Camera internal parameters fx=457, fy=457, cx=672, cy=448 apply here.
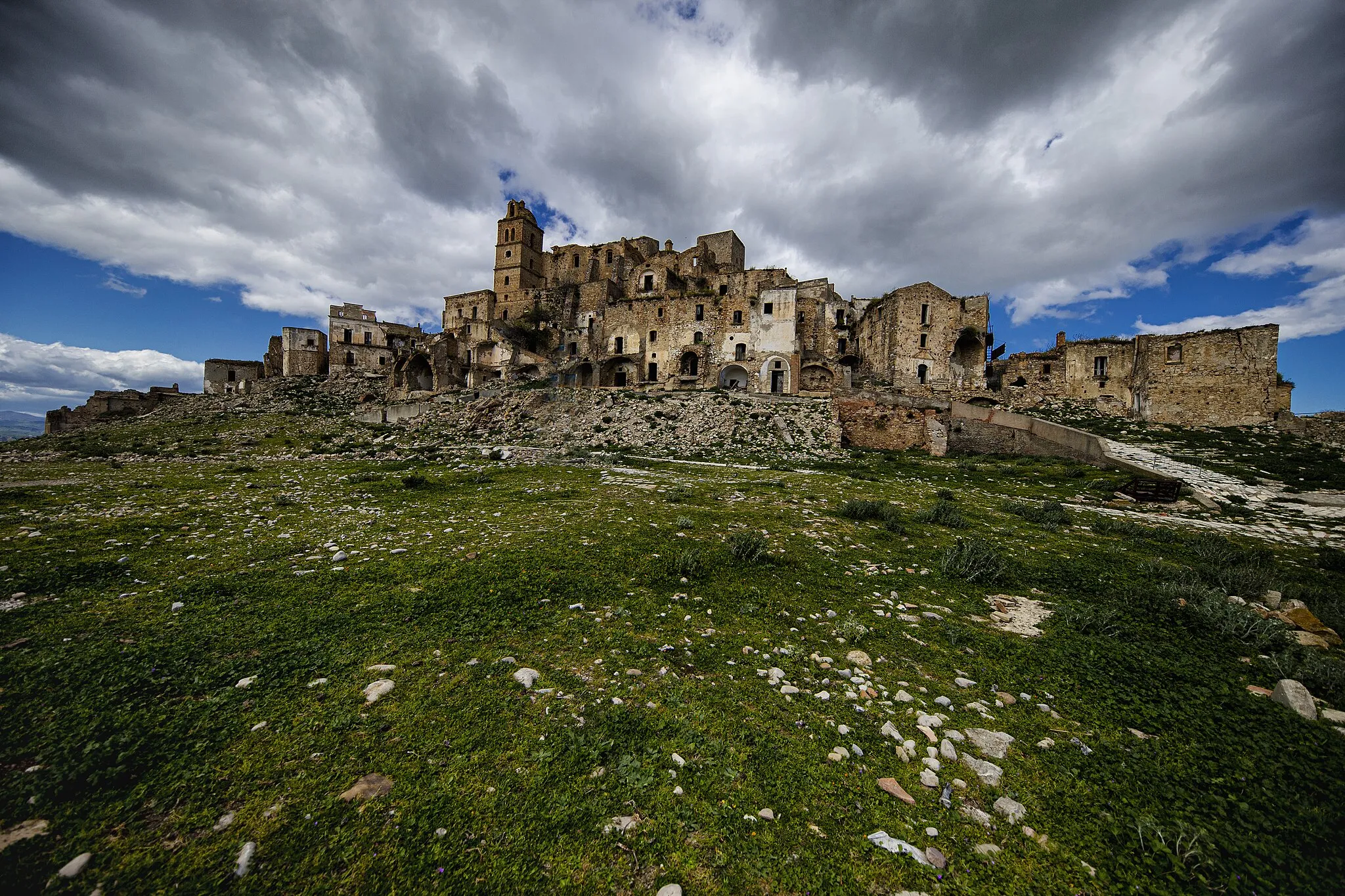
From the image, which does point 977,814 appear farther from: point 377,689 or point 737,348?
point 737,348

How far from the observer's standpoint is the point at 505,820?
2.73 meters

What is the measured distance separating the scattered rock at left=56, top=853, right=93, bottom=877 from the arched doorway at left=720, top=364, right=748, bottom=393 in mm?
42410

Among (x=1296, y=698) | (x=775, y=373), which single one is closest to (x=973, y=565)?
(x=1296, y=698)

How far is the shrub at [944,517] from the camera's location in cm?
1060

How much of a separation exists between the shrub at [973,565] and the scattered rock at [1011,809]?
4664 millimetres

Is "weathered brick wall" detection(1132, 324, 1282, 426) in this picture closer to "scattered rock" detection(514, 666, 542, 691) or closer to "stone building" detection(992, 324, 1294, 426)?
"stone building" detection(992, 324, 1294, 426)

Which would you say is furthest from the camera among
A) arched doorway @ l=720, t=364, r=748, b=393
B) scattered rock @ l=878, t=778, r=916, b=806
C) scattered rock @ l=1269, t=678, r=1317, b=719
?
arched doorway @ l=720, t=364, r=748, b=393

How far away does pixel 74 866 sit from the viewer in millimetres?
2283

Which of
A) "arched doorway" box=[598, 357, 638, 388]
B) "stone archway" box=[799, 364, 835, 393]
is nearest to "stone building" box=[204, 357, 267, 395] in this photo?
"arched doorway" box=[598, 357, 638, 388]

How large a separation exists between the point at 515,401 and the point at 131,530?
82.7 feet

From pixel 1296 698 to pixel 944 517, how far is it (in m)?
6.94

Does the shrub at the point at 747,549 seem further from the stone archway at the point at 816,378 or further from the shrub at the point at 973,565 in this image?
the stone archway at the point at 816,378

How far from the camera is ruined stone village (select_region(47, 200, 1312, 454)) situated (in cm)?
2903


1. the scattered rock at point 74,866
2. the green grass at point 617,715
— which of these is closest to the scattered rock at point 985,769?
the green grass at point 617,715
